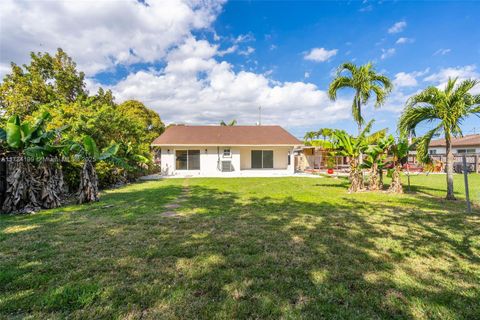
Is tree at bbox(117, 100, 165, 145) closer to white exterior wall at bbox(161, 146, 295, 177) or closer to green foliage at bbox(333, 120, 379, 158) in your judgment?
white exterior wall at bbox(161, 146, 295, 177)

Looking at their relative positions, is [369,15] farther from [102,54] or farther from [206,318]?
[102,54]

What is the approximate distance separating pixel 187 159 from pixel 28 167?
14401mm

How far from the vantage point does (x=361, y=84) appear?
501 inches

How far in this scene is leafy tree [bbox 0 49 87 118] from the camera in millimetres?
19031

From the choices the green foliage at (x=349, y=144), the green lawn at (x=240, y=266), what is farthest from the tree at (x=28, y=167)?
the green foliage at (x=349, y=144)

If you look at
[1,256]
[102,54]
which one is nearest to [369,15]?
[1,256]

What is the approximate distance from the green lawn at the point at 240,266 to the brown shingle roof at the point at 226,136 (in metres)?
15.6

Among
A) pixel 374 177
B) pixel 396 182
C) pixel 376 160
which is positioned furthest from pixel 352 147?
pixel 396 182

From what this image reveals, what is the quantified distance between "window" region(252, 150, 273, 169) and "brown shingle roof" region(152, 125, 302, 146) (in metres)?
1.35

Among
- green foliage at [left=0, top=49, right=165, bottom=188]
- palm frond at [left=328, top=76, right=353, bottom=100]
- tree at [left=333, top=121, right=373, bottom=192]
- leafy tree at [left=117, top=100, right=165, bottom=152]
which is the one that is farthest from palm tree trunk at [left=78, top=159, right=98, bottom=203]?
leafy tree at [left=117, top=100, right=165, bottom=152]

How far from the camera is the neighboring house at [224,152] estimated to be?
21.0 meters

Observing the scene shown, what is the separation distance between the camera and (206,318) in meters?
2.28

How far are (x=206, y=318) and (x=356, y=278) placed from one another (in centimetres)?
204

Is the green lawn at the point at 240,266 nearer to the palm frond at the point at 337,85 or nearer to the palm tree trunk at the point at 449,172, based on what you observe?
the palm tree trunk at the point at 449,172
